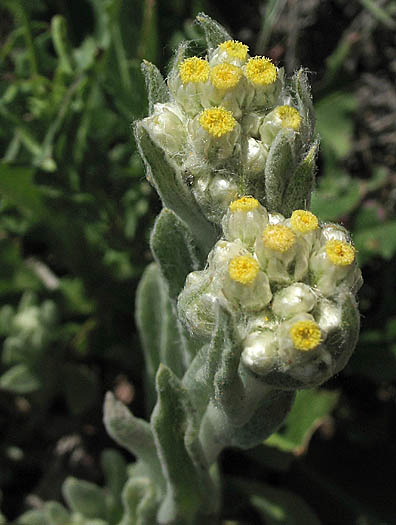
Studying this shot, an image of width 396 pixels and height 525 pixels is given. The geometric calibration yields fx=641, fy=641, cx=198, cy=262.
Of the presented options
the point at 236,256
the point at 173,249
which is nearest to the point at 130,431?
the point at 173,249

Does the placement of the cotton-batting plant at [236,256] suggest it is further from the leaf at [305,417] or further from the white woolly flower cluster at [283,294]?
the leaf at [305,417]

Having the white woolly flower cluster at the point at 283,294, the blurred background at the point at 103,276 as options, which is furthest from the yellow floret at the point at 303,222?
the blurred background at the point at 103,276

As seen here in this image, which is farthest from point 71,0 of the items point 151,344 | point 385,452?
point 385,452

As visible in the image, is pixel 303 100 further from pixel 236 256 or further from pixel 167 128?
pixel 236 256

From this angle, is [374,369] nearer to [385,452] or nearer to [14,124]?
[385,452]

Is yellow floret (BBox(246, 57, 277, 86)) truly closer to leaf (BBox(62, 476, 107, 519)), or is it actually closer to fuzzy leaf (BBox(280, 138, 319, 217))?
fuzzy leaf (BBox(280, 138, 319, 217))
